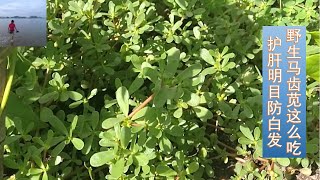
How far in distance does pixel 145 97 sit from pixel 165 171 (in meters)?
0.19

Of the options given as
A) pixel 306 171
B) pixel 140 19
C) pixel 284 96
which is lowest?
pixel 306 171

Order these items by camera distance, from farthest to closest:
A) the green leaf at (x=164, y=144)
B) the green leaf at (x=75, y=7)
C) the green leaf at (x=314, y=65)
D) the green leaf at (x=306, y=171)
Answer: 1. the green leaf at (x=306, y=171)
2. the green leaf at (x=75, y=7)
3. the green leaf at (x=164, y=144)
4. the green leaf at (x=314, y=65)

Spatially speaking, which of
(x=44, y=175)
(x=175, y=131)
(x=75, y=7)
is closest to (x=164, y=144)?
(x=175, y=131)

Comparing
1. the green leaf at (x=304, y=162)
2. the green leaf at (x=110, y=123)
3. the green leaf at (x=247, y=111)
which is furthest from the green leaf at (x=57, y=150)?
the green leaf at (x=304, y=162)

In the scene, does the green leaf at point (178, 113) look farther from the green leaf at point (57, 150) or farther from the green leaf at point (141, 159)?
the green leaf at point (57, 150)

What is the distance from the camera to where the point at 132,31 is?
132 centimetres

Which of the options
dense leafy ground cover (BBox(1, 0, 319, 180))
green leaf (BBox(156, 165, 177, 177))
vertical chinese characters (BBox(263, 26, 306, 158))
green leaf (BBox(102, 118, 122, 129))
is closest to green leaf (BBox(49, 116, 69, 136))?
dense leafy ground cover (BBox(1, 0, 319, 180))

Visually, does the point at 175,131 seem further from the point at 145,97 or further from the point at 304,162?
the point at 304,162

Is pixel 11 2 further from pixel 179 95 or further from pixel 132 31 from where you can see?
pixel 132 31

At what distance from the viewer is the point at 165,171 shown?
1182mm

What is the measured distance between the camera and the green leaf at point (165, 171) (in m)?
1.18

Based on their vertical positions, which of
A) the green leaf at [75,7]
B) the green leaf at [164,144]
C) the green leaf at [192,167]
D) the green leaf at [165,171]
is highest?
the green leaf at [75,7]

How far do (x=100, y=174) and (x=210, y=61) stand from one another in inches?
14.0

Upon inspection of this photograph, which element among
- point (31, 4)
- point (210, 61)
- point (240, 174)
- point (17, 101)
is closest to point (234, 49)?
point (210, 61)
